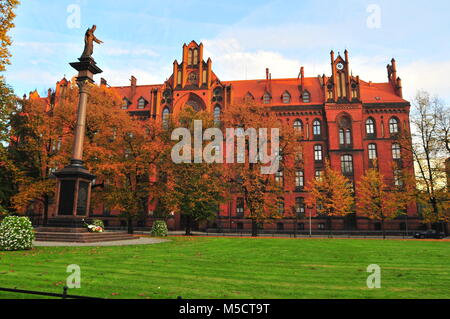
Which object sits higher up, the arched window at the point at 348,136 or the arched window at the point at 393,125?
the arched window at the point at 393,125

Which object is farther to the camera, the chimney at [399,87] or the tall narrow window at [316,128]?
the chimney at [399,87]

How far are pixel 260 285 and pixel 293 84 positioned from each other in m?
46.5

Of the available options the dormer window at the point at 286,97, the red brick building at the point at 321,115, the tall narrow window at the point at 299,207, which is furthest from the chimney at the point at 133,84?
the tall narrow window at the point at 299,207

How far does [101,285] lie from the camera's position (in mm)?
6664

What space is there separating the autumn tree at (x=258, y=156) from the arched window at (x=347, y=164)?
1450cm

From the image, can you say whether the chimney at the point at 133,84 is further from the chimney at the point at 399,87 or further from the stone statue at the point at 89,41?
the chimney at the point at 399,87

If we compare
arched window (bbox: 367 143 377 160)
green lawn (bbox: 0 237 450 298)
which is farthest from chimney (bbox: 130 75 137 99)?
green lawn (bbox: 0 237 450 298)

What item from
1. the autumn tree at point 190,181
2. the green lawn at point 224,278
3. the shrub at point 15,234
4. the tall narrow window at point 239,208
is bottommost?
the green lawn at point 224,278

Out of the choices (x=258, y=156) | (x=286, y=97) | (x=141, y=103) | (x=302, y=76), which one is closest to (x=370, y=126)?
(x=286, y=97)

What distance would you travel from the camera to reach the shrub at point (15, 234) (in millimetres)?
13297

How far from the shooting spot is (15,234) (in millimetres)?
13445
